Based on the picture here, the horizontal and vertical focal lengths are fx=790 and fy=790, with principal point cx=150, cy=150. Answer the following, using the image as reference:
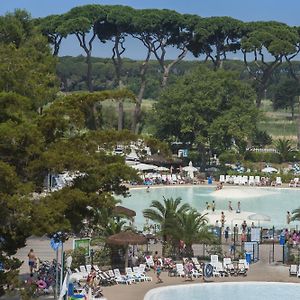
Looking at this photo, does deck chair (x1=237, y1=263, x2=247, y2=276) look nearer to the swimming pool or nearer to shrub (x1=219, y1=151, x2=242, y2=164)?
the swimming pool

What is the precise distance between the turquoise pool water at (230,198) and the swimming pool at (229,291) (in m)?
11.5

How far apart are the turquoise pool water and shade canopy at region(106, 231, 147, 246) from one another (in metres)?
10.8

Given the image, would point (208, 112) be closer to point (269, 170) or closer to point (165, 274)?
point (269, 170)

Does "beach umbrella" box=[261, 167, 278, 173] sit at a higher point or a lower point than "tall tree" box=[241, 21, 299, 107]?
lower

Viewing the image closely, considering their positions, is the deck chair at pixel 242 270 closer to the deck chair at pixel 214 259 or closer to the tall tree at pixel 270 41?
the deck chair at pixel 214 259

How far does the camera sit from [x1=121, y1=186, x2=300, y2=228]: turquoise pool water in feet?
108

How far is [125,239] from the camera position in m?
19.2

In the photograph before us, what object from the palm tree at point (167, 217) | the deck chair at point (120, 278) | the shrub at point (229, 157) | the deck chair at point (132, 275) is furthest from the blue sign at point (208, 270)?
the shrub at point (229, 157)

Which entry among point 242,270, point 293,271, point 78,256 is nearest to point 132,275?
point 78,256

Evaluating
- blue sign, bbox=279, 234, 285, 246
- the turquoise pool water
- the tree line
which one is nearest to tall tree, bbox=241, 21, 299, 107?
the tree line

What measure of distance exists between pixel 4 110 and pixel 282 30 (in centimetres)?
4370

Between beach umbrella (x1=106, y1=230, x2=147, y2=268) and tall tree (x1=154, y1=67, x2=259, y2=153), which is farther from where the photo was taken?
tall tree (x1=154, y1=67, x2=259, y2=153)

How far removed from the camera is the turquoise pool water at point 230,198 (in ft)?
108

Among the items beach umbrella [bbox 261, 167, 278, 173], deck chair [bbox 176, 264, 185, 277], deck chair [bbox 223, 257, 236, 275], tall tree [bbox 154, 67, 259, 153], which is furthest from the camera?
tall tree [bbox 154, 67, 259, 153]
